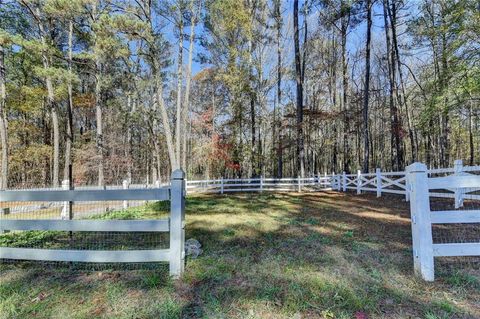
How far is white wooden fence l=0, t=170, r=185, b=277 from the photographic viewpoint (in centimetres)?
290

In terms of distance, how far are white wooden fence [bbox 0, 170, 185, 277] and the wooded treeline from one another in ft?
32.7

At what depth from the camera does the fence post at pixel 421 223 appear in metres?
2.77

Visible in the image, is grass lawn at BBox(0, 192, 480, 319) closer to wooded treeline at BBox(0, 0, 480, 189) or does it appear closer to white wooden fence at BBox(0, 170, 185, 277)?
white wooden fence at BBox(0, 170, 185, 277)

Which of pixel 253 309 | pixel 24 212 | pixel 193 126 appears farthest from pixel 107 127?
pixel 253 309

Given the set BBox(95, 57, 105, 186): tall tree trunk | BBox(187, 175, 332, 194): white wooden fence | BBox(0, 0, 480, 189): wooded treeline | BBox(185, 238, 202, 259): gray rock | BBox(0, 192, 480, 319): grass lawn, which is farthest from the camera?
BBox(95, 57, 105, 186): tall tree trunk

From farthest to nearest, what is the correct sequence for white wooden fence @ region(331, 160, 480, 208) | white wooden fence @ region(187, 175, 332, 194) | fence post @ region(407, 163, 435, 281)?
white wooden fence @ region(187, 175, 332, 194), white wooden fence @ region(331, 160, 480, 208), fence post @ region(407, 163, 435, 281)

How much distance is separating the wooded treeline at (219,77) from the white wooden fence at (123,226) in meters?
9.97

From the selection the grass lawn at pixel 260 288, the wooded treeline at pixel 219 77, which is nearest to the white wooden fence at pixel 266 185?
the wooded treeline at pixel 219 77

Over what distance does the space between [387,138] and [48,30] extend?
30.8m

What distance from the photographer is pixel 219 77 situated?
18.3m

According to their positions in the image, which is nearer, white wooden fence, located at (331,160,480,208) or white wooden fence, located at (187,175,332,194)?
white wooden fence, located at (331,160,480,208)

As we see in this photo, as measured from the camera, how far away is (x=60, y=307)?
7.80 feet

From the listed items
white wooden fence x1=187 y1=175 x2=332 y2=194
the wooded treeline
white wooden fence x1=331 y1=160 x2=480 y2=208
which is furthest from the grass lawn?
white wooden fence x1=187 y1=175 x2=332 y2=194

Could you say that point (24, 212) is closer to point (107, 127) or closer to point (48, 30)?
point (48, 30)
